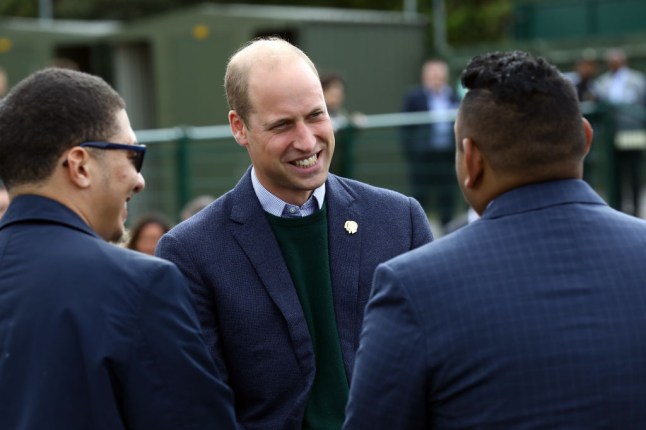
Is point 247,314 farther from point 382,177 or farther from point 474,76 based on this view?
point 382,177

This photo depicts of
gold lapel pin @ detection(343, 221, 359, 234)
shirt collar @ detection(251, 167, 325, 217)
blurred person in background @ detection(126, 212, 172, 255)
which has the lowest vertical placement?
blurred person in background @ detection(126, 212, 172, 255)

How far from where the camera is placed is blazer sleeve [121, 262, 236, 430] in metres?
2.96

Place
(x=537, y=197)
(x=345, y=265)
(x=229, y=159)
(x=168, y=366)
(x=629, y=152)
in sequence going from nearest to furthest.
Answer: (x=537, y=197) < (x=168, y=366) < (x=345, y=265) < (x=229, y=159) < (x=629, y=152)

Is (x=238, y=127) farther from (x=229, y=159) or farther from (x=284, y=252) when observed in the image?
(x=229, y=159)

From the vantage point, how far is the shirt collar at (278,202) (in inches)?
152

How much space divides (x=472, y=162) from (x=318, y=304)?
1.02 metres

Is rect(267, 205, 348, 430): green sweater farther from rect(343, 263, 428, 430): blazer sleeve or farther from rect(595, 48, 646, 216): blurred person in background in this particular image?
rect(595, 48, 646, 216): blurred person in background

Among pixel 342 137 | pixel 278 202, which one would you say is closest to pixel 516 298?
pixel 278 202

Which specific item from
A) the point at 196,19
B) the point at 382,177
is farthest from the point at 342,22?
the point at 382,177

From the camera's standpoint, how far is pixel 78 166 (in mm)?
3104

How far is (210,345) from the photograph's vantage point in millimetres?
3623

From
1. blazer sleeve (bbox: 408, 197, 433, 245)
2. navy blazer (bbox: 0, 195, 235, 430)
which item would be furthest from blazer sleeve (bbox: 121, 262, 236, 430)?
blazer sleeve (bbox: 408, 197, 433, 245)

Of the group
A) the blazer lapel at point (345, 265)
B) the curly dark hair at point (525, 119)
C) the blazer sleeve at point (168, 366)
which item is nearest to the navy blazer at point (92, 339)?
the blazer sleeve at point (168, 366)

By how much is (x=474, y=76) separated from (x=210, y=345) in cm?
124
